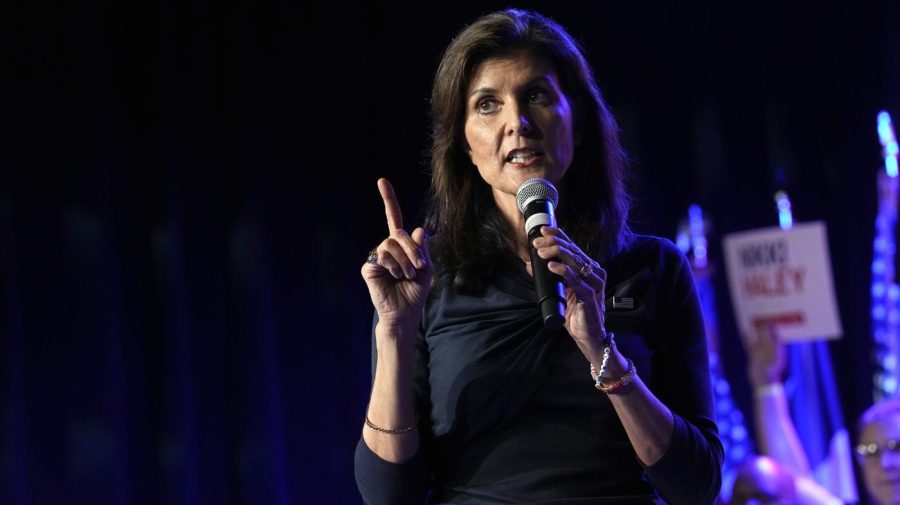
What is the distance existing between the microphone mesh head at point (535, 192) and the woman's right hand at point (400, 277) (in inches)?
5.9

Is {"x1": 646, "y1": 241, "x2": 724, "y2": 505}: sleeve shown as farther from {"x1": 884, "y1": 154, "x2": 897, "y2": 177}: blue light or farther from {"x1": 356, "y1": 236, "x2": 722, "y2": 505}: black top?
{"x1": 884, "y1": 154, "x2": 897, "y2": 177}: blue light

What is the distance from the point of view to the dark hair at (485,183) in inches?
59.7

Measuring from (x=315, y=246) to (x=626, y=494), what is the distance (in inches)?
103

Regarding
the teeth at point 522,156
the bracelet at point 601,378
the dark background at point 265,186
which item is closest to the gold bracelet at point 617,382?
the bracelet at point 601,378

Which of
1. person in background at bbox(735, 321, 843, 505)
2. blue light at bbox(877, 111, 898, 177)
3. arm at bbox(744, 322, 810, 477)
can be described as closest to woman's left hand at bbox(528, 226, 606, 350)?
person in background at bbox(735, 321, 843, 505)

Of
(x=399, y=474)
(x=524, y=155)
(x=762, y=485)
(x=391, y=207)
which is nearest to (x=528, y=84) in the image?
(x=524, y=155)

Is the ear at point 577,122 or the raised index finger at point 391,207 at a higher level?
the ear at point 577,122

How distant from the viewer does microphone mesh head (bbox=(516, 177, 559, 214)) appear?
1.33 m

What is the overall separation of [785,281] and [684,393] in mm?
3046

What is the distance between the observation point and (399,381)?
133 cm

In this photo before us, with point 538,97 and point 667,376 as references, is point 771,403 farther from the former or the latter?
point 538,97

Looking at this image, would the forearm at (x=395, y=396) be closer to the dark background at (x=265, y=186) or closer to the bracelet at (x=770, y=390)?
the dark background at (x=265, y=186)

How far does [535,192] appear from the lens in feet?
4.40

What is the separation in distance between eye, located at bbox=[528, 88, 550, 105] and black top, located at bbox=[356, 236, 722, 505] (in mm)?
270
